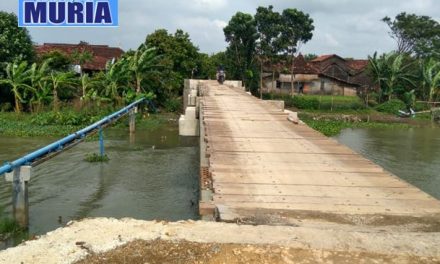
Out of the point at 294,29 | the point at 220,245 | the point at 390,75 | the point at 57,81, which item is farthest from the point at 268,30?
the point at 220,245

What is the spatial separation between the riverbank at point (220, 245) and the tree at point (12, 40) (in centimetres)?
2323

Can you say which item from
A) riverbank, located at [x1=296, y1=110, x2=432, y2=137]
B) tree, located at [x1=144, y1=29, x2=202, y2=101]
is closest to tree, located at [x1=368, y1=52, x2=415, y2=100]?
riverbank, located at [x1=296, y1=110, x2=432, y2=137]

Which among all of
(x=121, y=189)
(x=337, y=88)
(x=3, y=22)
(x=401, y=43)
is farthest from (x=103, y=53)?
(x=121, y=189)

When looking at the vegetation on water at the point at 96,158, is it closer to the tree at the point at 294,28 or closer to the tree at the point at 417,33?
the tree at the point at 294,28

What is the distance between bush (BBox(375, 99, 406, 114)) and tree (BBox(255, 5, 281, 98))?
27.6ft

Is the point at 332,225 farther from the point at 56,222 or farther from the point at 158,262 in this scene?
the point at 56,222

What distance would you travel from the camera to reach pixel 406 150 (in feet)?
55.3

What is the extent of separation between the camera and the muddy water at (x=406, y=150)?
39.9ft

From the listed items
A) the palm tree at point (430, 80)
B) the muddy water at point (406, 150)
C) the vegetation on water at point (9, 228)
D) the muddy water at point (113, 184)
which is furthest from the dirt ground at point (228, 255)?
the palm tree at point (430, 80)

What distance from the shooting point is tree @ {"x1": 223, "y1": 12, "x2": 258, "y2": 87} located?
33375 mm

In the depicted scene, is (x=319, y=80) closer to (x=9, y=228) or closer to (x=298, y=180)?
(x=9, y=228)

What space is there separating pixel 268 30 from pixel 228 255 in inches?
1248

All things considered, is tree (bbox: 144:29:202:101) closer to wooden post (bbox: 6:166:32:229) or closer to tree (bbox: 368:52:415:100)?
tree (bbox: 368:52:415:100)

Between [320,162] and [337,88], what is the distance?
1593 inches
